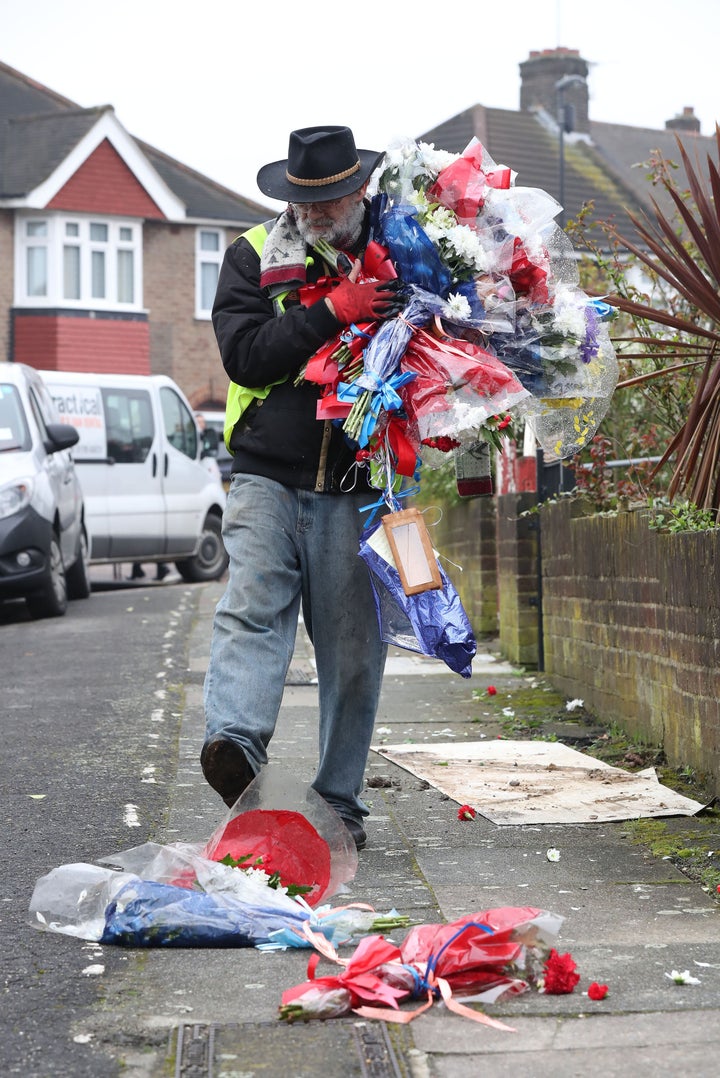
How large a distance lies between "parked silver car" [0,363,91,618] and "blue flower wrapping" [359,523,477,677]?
26.2 ft

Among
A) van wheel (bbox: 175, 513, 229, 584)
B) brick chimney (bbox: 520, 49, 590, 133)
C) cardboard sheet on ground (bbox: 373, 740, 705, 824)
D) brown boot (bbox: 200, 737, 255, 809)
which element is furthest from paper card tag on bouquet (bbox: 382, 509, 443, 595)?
brick chimney (bbox: 520, 49, 590, 133)

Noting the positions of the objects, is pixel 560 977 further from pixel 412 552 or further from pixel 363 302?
pixel 363 302

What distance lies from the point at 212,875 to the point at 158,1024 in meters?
0.73

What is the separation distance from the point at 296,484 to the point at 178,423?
1287 cm

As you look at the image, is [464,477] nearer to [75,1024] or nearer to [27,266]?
[75,1024]

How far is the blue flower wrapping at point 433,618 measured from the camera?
406 centimetres

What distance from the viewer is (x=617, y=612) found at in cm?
689

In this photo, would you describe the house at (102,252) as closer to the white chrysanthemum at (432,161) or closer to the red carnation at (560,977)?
the white chrysanthemum at (432,161)

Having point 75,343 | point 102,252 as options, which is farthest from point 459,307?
point 102,252

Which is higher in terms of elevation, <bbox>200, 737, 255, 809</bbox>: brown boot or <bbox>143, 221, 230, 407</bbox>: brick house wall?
<bbox>143, 221, 230, 407</bbox>: brick house wall

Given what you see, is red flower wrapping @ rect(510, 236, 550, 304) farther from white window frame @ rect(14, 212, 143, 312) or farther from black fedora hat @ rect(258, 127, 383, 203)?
white window frame @ rect(14, 212, 143, 312)

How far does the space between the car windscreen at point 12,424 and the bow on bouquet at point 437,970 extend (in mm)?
9479

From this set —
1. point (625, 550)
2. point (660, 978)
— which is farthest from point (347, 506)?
point (625, 550)

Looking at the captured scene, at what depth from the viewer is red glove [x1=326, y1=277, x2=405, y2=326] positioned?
417 centimetres
